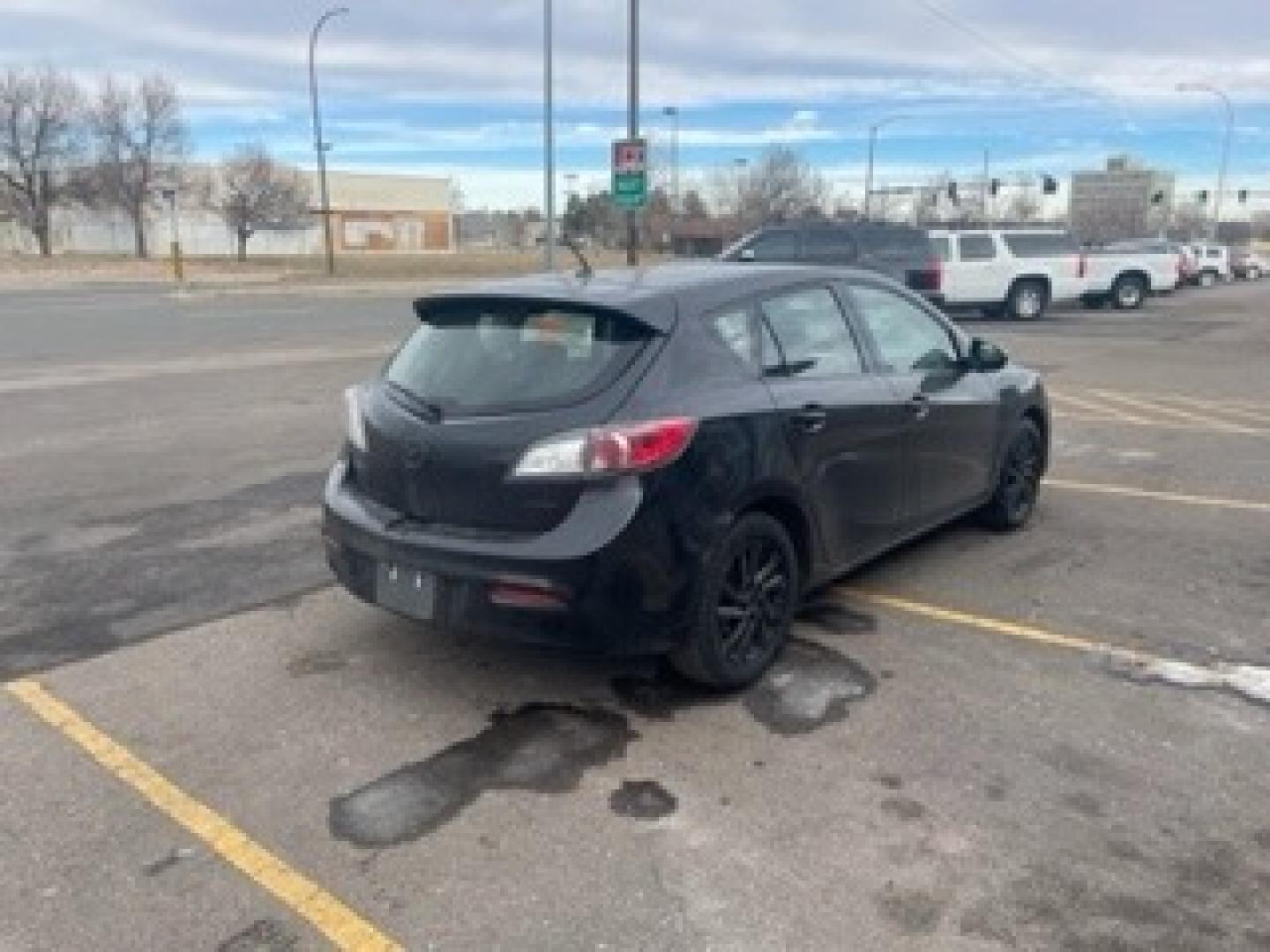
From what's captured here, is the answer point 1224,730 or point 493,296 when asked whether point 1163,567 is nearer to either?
point 1224,730

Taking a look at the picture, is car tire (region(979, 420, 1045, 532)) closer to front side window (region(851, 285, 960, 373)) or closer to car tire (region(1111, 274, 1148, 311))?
front side window (region(851, 285, 960, 373))

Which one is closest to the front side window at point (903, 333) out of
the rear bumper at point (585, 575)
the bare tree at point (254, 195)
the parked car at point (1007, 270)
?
the rear bumper at point (585, 575)

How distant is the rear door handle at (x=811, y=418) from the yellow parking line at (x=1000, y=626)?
1.16 meters

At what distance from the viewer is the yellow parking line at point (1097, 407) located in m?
11.0

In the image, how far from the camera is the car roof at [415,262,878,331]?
4195 mm

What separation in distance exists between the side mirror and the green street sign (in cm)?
1520

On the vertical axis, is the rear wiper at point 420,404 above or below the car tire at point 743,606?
above

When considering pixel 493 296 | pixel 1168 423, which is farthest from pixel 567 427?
pixel 1168 423

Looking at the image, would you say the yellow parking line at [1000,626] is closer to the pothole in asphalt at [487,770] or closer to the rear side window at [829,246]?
the pothole in asphalt at [487,770]

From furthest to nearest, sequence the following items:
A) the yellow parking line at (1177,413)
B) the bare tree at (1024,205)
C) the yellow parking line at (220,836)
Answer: the bare tree at (1024,205) → the yellow parking line at (1177,413) → the yellow parking line at (220,836)

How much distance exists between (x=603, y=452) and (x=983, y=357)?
9.77 feet

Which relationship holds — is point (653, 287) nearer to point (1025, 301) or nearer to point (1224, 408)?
point (1224, 408)

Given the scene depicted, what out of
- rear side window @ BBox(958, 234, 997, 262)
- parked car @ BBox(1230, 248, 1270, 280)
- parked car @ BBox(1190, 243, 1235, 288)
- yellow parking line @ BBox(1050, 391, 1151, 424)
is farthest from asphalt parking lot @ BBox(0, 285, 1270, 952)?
parked car @ BBox(1230, 248, 1270, 280)

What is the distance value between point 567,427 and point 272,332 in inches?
707
